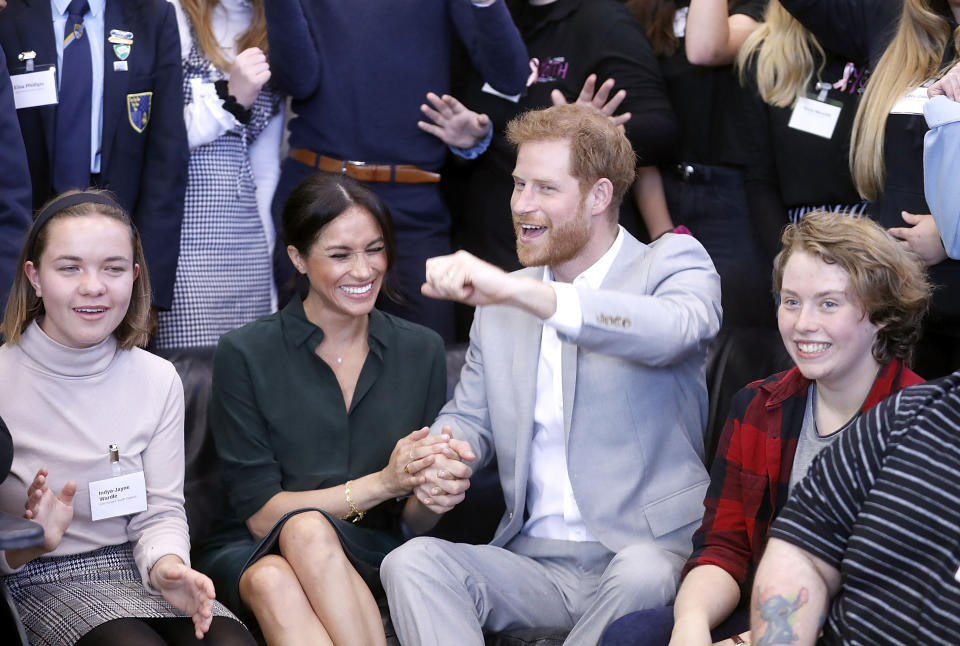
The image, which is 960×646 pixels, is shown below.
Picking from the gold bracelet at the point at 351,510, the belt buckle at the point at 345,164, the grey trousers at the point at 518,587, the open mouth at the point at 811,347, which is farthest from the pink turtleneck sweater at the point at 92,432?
the open mouth at the point at 811,347

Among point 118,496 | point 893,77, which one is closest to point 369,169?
point 118,496

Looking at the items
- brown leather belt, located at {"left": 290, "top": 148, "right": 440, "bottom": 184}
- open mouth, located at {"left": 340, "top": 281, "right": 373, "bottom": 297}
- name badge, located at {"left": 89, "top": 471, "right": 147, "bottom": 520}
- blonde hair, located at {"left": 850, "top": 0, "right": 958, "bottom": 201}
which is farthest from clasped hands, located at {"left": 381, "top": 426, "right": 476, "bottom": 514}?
blonde hair, located at {"left": 850, "top": 0, "right": 958, "bottom": 201}

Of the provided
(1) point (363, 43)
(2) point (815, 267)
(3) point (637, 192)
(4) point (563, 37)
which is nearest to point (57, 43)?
(1) point (363, 43)

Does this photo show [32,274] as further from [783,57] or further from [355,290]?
[783,57]

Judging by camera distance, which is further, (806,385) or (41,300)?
(41,300)

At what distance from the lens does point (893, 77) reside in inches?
125

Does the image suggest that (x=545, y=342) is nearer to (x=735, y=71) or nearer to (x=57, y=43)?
(x=735, y=71)

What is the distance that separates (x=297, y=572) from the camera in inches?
112

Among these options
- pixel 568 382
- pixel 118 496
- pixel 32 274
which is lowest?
pixel 118 496

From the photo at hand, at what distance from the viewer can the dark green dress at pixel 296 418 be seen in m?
3.16

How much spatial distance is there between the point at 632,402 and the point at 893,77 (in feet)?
3.68

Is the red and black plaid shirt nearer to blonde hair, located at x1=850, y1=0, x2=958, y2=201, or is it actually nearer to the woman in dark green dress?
the woman in dark green dress

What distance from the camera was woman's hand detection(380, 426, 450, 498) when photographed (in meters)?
2.91

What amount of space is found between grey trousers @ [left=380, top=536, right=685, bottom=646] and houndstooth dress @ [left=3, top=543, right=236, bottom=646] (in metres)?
0.42
